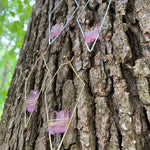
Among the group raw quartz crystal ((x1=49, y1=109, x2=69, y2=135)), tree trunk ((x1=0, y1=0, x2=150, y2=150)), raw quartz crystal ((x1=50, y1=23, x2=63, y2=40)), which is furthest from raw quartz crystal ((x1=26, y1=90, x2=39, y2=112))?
raw quartz crystal ((x1=50, y1=23, x2=63, y2=40))

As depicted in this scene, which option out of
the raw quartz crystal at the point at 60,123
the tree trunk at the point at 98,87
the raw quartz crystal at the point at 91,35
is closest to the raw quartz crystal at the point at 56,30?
the tree trunk at the point at 98,87

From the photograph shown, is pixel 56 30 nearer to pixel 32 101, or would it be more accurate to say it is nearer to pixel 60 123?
pixel 32 101

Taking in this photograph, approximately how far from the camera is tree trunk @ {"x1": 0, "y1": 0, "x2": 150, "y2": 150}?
0.58 m

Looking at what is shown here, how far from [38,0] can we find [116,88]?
979 millimetres

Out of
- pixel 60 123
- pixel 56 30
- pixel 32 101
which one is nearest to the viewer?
pixel 60 123

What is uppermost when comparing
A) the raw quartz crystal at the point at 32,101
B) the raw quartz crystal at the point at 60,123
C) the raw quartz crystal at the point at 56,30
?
the raw quartz crystal at the point at 56,30

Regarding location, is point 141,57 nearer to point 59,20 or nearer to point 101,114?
point 101,114

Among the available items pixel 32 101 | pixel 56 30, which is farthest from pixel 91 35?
pixel 32 101

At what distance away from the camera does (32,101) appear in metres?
0.79

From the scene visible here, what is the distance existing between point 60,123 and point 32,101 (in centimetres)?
21

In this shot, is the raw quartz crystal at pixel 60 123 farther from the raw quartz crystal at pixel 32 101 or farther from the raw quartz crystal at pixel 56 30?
the raw quartz crystal at pixel 56 30

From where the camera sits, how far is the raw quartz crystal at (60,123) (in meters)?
0.65

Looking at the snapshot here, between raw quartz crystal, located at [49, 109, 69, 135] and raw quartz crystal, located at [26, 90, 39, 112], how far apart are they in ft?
0.47

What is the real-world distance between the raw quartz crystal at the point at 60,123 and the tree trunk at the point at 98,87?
23 millimetres
